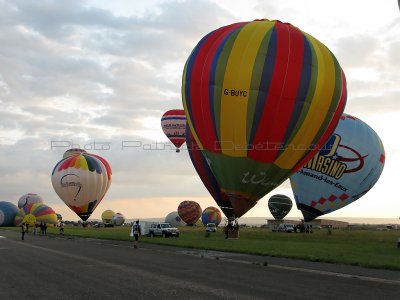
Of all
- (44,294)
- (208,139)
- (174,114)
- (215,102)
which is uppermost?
(174,114)

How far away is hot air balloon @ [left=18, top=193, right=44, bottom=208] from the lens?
132712mm

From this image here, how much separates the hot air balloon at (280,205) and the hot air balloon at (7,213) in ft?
219

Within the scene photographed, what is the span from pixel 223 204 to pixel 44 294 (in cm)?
2474

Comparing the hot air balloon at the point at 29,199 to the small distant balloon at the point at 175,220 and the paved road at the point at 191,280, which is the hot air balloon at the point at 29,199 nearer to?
the small distant balloon at the point at 175,220

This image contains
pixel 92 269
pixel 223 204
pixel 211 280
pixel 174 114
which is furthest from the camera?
pixel 174 114

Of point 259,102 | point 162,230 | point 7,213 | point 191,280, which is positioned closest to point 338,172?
point 162,230

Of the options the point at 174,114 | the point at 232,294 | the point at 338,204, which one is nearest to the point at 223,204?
the point at 338,204

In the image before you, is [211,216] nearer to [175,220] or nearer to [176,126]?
[175,220]

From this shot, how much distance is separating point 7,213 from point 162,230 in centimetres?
8026

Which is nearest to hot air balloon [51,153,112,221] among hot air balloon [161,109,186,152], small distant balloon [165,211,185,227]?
hot air balloon [161,109,186,152]

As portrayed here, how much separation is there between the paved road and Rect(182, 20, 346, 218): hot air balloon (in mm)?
8670

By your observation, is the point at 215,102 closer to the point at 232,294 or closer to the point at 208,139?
the point at 208,139

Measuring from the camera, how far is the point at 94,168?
70.6m

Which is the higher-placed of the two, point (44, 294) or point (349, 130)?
point (349, 130)
